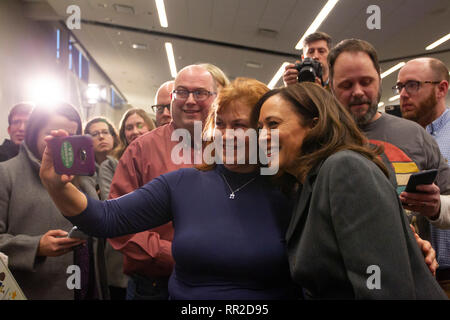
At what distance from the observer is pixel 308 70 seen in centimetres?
145

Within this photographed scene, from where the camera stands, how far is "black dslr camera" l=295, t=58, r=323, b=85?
4.74 ft

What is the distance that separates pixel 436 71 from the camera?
6.53 ft

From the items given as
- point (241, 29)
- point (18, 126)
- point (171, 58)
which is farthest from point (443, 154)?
point (171, 58)

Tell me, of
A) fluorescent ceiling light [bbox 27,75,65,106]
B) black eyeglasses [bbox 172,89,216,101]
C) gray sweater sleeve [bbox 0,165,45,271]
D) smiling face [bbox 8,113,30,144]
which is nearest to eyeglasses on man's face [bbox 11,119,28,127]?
smiling face [bbox 8,113,30,144]

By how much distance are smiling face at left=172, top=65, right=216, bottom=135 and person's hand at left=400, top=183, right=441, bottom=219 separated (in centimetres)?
83

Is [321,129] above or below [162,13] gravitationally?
below

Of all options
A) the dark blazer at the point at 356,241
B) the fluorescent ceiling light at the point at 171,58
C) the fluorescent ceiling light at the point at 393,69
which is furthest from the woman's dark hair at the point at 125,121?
the fluorescent ceiling light at the point at 393,69

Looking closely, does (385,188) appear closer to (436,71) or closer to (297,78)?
(297,78)

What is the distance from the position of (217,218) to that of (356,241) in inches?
16.2

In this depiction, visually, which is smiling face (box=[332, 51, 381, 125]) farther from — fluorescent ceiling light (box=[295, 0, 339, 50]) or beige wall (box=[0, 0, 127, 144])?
beige wall (box=[0, 0, 127, 144])

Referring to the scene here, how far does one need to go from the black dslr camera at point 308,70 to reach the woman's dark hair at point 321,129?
42 centimetres

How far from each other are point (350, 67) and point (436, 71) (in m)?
1.04

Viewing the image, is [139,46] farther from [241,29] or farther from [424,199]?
[424,199]
